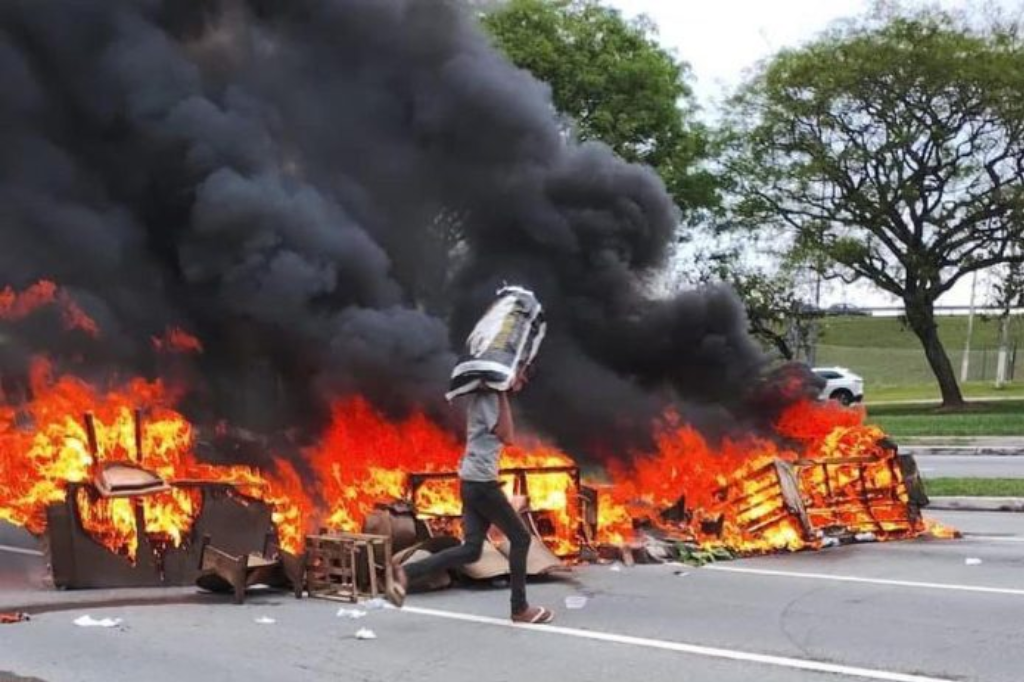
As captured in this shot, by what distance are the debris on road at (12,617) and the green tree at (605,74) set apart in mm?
18263

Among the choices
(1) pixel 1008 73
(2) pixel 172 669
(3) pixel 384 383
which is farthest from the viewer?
(1) pixel 1008 73

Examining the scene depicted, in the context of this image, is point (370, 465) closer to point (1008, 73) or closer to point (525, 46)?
point (525, 46)

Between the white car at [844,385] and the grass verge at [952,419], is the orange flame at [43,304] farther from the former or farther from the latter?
the white car at [844,385]

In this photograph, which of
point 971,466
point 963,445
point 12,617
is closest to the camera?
point 12,617

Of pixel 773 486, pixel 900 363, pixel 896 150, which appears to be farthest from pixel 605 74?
pixel 900 363

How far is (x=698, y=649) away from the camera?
6.04 metres

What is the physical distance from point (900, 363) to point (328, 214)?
4893cm

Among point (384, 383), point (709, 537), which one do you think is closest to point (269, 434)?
point (384, 383)

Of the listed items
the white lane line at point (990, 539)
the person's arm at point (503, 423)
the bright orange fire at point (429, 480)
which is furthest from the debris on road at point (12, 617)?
the white lane line at point (990, 539)

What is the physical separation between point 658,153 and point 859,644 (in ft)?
68.3

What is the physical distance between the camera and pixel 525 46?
24.9 m

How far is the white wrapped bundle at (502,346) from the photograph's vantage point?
22.1 feet

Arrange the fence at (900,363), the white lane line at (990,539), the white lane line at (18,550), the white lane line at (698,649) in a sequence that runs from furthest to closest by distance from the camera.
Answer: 1. the fence at (900,363)
2. the white lane line at (990,539)
3. the white lane line at (18,550)
4. the white lane line at (698,649)

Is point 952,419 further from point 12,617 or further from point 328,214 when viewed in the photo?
point 12,617
